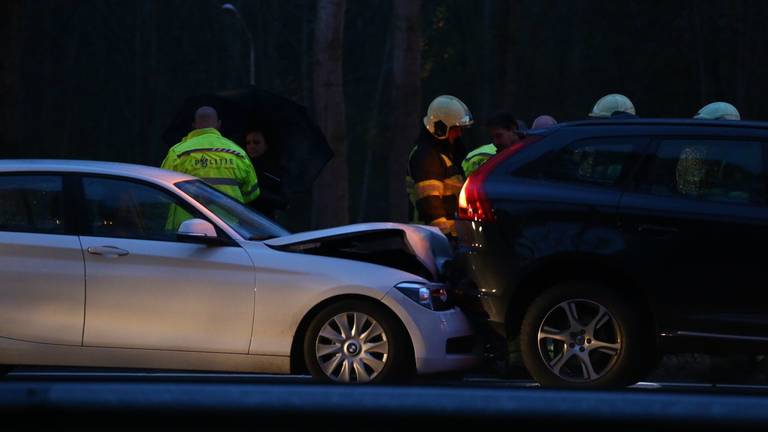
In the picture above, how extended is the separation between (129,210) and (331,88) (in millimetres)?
11032

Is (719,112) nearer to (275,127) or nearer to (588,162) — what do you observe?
(588,162)

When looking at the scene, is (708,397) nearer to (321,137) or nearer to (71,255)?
(71,255)

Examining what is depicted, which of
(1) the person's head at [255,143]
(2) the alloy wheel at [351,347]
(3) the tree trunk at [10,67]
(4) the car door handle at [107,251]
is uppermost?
(3) the tree trunk at [10,67]

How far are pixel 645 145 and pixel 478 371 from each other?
2.56 m

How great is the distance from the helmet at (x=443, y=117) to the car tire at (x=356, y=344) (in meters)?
3.19

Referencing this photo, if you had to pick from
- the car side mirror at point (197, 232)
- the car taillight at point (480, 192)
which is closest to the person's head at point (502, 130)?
the car taillight at point (480, 192)

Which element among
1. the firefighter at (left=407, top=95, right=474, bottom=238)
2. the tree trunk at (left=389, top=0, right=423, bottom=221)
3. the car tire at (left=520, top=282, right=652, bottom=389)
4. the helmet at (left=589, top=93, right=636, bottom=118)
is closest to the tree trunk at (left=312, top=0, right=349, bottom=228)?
the tree trunk at (left=389, top=0, right=423, bottom=221)

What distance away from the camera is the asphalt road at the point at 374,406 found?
221 cm

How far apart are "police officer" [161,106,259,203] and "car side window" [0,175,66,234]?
237cm

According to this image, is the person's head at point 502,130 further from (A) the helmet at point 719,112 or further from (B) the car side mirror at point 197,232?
(B) the car side mirror at point 197,232

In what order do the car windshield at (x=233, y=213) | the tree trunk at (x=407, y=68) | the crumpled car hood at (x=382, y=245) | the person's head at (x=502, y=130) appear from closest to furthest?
1. the crumpled car hood at (x=382, y=245)
2. the car windshield at (x=233, y=213)
3. the person's head at (x=502, y=130)
4. the tree trunk at (x=407, y=68)

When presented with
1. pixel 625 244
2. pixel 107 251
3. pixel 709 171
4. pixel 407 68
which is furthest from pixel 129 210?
pixel 407 68

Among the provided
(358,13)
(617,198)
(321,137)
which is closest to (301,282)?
(617,198)

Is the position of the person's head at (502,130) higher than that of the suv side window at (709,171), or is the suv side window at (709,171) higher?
the person's head at (502,130)
